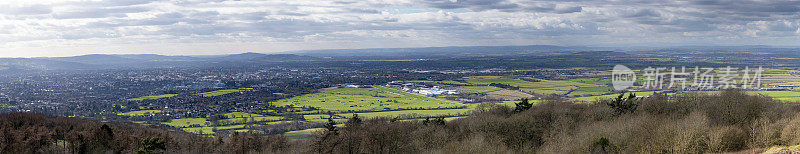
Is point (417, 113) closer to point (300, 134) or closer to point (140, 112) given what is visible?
point (300, 134)

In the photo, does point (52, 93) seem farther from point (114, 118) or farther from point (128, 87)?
point (114, 118)

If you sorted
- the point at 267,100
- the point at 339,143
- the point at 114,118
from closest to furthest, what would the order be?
1. the point at 339,143
2. the point at 114,118
3. the point at 267,100

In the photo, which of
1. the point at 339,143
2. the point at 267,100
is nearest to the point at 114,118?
the point at 267,100

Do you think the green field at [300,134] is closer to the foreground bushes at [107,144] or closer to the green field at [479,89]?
the foreground bushes at [107,144]

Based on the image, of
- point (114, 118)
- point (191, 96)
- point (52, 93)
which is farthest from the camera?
point (52, 93)

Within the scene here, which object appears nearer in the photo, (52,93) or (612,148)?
(612,148)

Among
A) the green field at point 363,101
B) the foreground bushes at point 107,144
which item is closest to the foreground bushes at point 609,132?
the foreground bushes at point 107,144
